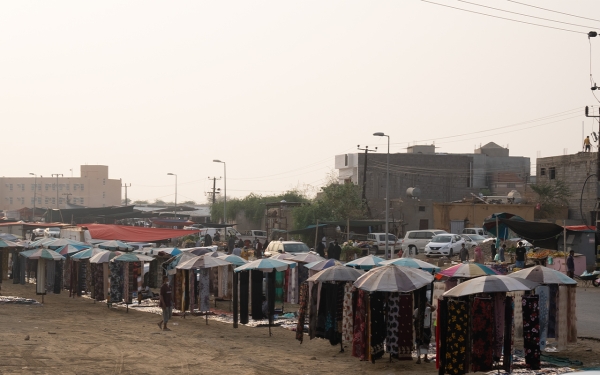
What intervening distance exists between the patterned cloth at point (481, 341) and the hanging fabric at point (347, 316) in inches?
121

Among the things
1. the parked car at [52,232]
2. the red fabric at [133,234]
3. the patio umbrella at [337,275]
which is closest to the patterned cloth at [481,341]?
the patio umbrella at [337,275]

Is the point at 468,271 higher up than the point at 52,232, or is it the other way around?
the point at 468,271

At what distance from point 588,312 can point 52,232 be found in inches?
1304

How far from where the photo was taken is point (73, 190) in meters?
147

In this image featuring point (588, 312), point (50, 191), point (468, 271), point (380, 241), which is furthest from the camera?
point (50, 191)

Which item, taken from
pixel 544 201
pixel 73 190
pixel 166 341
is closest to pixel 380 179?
pixel 544 201

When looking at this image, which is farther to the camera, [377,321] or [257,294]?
[257,294]

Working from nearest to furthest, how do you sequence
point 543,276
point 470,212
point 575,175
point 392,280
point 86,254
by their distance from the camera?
point 392,280
point 543,276
point 86,254
point 470,212
point 575,175

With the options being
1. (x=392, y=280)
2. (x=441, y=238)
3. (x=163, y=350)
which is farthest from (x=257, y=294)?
(x=441, y=238)

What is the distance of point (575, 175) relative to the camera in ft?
197

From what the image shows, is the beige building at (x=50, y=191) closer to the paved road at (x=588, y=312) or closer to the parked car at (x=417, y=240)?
the parked car at (x=417, y=240)

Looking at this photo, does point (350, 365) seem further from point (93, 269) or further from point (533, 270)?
point (93, 269)

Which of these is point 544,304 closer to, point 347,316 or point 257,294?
point 347,316

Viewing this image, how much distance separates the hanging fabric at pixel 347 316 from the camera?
51.5 ft
